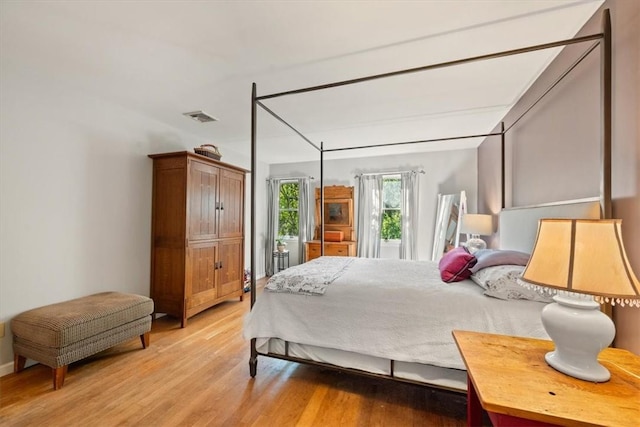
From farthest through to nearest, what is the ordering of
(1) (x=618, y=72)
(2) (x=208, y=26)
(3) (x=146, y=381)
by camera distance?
(3) (x=146, y=381)
(2) (x=208, y=26)
(1) (x=618, y=72)

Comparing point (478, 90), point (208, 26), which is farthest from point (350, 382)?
point (478, 90)

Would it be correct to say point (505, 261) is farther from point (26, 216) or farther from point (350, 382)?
point (26, 216)

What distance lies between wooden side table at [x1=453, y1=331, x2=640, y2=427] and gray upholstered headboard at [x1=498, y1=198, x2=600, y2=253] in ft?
2.62

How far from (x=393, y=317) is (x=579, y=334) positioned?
0.96 meters

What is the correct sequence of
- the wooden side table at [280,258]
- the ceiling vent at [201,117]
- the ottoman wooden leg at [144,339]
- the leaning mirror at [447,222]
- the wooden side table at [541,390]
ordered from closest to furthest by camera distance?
the wooden side table at [541,390] → the ottoman wooden leg at [144,339] → the ceiling vent at [201,117] → the leaning mirror at [447,222] → the wooden side table at [280,258]

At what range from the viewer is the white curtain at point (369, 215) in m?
5.34

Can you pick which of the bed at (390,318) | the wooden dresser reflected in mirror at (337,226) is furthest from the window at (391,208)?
the bed at (390,318)

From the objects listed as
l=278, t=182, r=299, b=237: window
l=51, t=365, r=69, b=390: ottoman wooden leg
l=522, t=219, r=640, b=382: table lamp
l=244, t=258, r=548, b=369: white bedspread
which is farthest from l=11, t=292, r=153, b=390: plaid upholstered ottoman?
l=278, t=182, r=299, b=237: window

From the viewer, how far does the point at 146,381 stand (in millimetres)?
2078

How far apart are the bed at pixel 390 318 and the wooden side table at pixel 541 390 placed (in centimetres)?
41

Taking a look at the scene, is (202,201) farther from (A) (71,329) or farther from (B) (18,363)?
(B) (18,363)

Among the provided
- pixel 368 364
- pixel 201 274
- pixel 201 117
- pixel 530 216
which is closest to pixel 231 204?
pixel 201 274

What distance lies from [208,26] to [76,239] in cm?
239

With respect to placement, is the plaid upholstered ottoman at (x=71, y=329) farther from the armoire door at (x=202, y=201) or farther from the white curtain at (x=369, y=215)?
the white curtain at (x=369, y=215)
